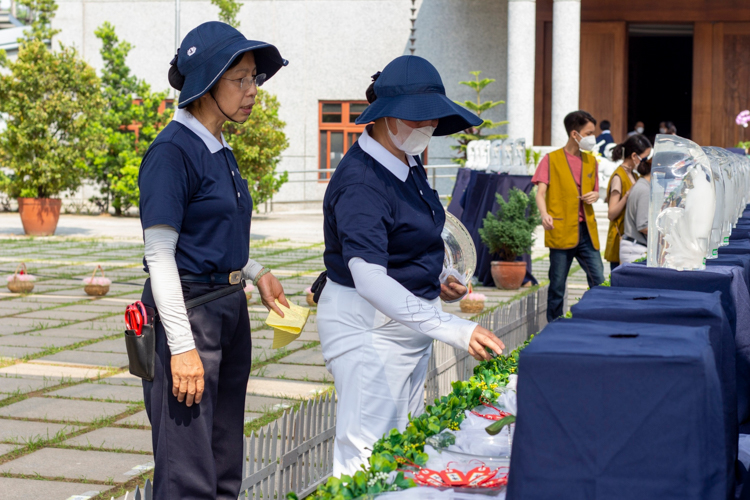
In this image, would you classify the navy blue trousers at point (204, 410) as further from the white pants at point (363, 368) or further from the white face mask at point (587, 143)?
the white face mask at point (587, 143)

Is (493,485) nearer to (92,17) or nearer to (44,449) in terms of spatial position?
(44,449)

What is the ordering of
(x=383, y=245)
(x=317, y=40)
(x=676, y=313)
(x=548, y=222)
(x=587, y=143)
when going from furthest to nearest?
(x=317, y=40) → (x=587, y=143) → (x=548, y=222) → (x=383, y=245) → (x=676, y=313)

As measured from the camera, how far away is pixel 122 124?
1927cm

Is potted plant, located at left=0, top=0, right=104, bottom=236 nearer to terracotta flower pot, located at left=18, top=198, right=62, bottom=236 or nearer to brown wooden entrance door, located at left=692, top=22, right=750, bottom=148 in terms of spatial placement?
terracotta flower pot, located at left=18, top=198, right=62, bottom=236

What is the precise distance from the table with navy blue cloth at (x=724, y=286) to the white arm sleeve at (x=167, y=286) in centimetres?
126

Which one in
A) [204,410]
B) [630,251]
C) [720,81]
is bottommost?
[204,410]

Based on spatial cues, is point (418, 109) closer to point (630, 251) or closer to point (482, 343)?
point (482, 343)

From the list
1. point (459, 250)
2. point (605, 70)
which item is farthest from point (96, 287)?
point (605, 70)

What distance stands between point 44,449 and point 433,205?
2.49 metres

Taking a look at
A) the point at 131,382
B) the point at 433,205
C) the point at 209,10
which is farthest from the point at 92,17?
the point at 433,205

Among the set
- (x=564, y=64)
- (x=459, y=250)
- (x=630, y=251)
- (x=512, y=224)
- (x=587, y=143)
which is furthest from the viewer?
(x=564, y=64)

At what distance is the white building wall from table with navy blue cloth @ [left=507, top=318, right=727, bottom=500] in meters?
21.8

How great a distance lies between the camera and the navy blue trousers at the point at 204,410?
2613 millimetres

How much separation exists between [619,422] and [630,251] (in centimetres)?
499
